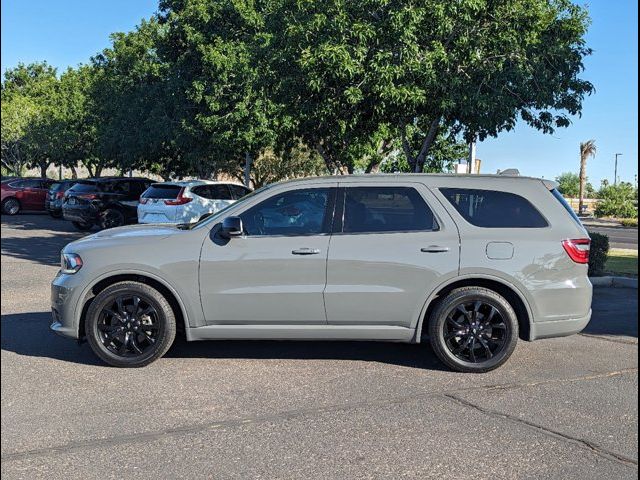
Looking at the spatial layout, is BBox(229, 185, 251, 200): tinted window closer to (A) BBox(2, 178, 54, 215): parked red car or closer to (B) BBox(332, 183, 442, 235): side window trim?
(B) BBox(332, 183, 442, 235): side window trim

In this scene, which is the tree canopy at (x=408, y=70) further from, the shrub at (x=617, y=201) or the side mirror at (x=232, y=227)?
the shrub at (x=617, y=201)

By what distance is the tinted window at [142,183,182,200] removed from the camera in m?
15.9

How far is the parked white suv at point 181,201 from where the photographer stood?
15.7m

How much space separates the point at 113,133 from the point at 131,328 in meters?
24.3

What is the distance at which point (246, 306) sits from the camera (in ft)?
18.7

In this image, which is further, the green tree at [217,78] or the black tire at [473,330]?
the green tree at [217,78]

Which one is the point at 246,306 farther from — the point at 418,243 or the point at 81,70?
the point at 81,70

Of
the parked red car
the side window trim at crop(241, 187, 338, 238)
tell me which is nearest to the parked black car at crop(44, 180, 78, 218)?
the parked red car

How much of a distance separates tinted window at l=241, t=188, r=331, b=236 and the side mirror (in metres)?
0.20

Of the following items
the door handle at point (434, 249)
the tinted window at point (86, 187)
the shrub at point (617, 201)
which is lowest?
the door handle at point (434, 249)

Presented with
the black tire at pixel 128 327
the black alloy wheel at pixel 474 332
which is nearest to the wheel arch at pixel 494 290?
the black alloy wheel at pixel 474 332

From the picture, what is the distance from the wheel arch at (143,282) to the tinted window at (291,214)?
87cm

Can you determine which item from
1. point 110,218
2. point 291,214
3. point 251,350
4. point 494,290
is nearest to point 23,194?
point 110,218

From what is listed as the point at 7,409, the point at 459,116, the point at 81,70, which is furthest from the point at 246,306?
the point at 81,70
